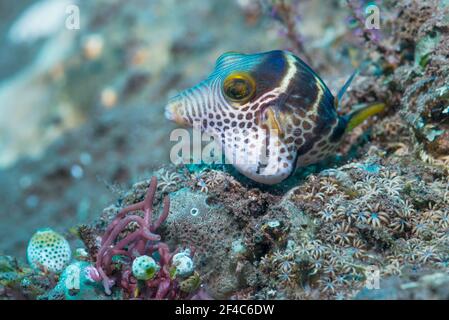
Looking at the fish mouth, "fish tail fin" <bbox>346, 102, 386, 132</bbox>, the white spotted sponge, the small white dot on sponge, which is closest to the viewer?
the white spotted sponge

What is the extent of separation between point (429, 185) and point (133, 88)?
6542 mm

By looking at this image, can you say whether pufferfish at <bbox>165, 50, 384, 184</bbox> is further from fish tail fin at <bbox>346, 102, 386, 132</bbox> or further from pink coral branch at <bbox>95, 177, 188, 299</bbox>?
pink coral branch at <bbox>95, 177, 188, 299</bbox>

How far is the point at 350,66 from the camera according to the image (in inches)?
210

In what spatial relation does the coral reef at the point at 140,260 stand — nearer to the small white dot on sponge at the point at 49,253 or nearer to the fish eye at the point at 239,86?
the small white dot on sponge at the point at 49,253

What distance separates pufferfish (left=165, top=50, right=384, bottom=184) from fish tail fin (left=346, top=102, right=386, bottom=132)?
0.41 meters

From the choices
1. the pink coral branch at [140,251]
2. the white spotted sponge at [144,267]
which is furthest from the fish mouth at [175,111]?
the white spotted sponge at [144,267]

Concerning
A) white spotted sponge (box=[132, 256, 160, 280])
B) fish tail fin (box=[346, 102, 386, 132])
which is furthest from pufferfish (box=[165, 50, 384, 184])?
white spotted sponge (box=[132, 256, 160, 280])

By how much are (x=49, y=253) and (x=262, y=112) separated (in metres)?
1.96

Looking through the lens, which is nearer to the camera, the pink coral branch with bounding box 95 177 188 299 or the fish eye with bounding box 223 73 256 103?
the pink coral branch with bounding box 95 177 188 299

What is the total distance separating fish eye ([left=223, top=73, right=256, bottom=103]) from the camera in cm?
296

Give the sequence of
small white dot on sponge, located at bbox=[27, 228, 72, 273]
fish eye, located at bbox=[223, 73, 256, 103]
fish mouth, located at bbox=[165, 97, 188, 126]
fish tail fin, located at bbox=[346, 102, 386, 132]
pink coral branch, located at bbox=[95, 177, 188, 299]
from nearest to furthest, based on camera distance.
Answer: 1. pink coral branch, located at bbox=[95, 177, 188, 299]
2. fish eye, located at bbox=[223, 73, 256, 103]
3. fish mouth, located at bbox=[165, 97, 188, 126]
4. small white dot on sponge, located at bbox=[27, 228, 72, 273]
5. fish tail fin, located at bbox=[346, 102, 386, 132]

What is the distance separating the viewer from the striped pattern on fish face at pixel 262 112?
2.98 m

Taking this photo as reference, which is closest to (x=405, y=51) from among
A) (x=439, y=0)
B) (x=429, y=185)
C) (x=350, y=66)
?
(x=439, y=0)

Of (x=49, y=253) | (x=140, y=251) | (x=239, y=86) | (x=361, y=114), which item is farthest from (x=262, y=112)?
(x=49, y=253)
